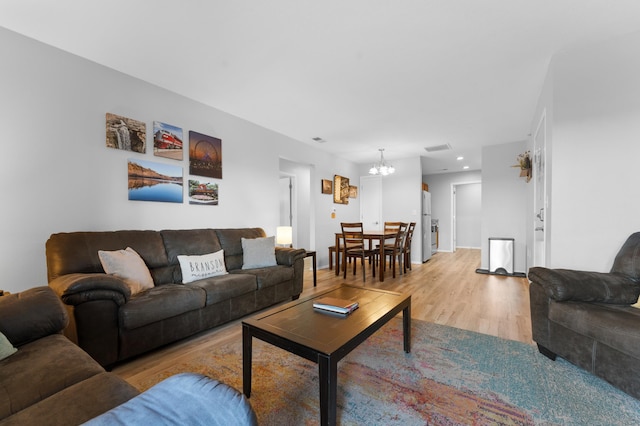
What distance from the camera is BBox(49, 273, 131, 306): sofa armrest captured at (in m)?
1.73

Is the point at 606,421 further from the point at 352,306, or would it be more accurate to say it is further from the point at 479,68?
the point at 479,68

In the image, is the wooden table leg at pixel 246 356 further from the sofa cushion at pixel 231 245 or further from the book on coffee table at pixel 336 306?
the sofa cushion at pixel 231 245

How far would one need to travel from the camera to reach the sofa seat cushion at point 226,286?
245 centimetres

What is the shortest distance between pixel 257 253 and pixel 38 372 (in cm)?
229

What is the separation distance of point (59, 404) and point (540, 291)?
8.82 ft

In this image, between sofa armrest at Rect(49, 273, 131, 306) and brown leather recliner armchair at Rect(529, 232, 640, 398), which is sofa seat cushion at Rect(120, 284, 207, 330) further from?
brown leather recliner armchair at Rect(529, 232, 640, 398)

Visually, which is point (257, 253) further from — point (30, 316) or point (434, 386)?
point (434, 386)

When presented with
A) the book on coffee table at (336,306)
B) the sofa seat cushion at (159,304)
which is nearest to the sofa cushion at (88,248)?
the sofa seat cushion at (159,304)

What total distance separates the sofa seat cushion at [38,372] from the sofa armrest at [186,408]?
0.46m

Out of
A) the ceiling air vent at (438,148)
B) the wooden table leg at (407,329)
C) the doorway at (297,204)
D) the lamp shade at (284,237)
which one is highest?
the ceiling air vent at (438,148)

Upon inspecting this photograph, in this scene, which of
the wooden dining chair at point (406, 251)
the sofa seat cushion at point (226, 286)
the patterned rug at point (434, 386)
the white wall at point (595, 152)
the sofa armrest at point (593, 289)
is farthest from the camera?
the wooden dining chair at point (406, 251)

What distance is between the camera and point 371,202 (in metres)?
6.85

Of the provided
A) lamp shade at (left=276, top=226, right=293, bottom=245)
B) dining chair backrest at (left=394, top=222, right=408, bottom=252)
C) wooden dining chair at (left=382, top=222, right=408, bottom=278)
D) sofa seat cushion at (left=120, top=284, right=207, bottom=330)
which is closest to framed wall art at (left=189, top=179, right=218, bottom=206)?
lamp shade at (left=276, top=226, right=293, bottom=245)

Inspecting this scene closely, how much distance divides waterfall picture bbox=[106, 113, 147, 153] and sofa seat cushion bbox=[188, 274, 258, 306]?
59.5 inches
